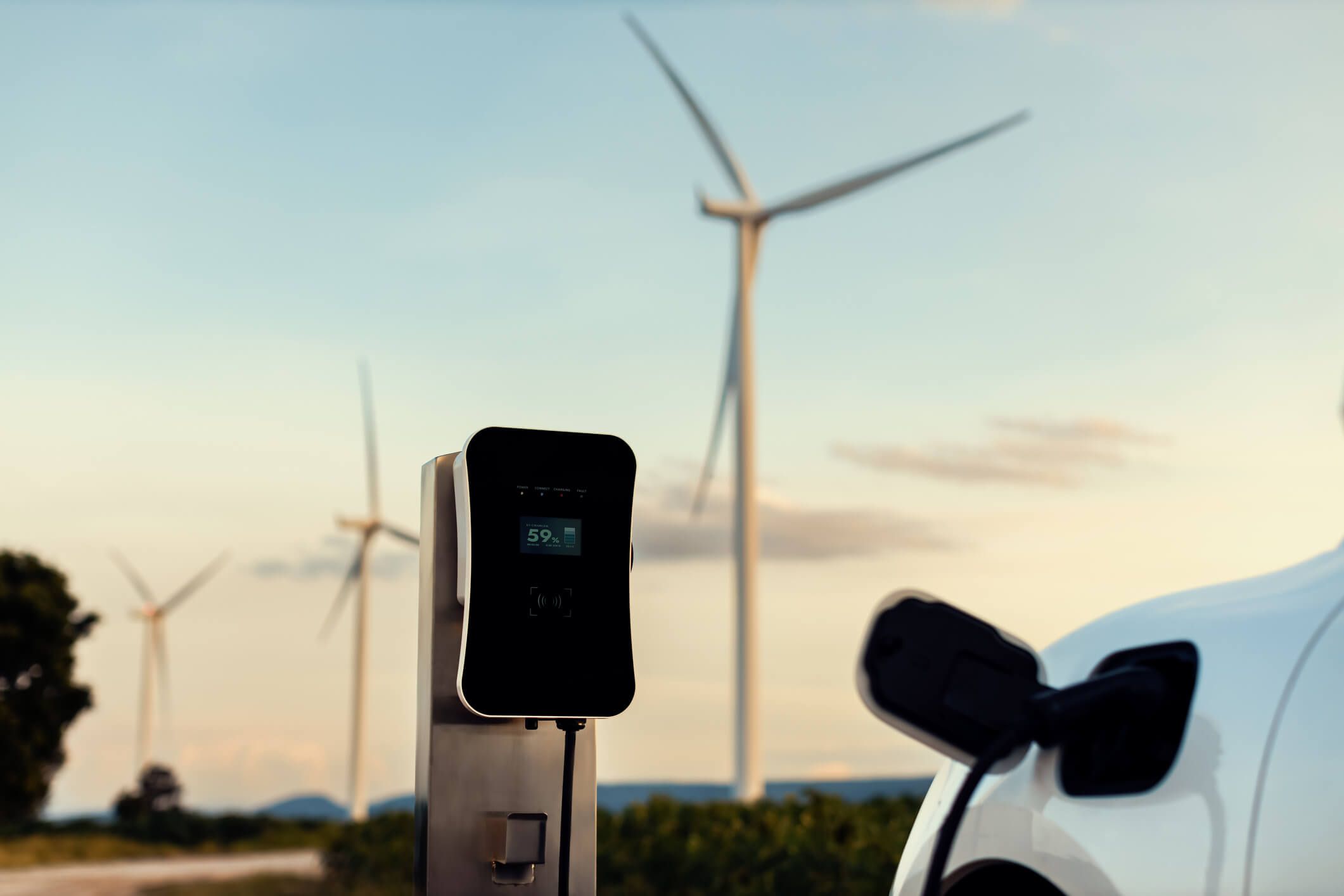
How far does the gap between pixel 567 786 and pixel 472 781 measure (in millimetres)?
160

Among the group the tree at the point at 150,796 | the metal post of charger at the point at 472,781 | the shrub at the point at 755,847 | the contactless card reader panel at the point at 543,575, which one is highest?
the contactless card reader panel at the point at 543,575

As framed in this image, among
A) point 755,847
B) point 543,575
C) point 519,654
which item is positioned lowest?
point 755,847

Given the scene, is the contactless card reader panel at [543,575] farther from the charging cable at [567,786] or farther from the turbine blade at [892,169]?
A: the turbine blade at [892,169]

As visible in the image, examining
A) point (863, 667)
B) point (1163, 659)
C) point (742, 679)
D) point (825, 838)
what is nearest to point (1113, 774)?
point (1163, 659)

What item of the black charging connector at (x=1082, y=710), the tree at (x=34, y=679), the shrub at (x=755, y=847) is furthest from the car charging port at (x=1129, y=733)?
the tree at (x=34, y=679)

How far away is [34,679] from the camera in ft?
97.0

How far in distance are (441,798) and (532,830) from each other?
0.16 metres

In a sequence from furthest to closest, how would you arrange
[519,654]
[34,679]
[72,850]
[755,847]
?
[34,679]
[72,850]
[755,847]
[519,654]

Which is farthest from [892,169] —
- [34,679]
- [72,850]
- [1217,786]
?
[34,679]

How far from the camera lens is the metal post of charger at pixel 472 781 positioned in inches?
93.5

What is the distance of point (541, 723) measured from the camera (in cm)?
245

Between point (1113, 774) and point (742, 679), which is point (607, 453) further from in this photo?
point (742, 679)

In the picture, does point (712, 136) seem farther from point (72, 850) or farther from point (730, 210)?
point (72, 850)

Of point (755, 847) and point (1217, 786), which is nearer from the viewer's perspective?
point (1217, 786)
